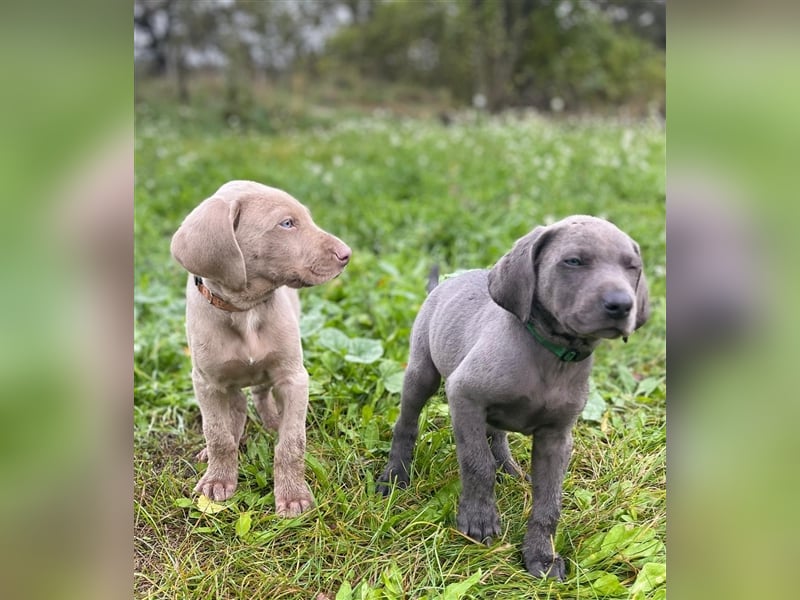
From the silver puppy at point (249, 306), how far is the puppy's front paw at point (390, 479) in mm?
351

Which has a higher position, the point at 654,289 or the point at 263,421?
the point at 654,289

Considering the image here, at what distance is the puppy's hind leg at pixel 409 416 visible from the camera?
357 cm

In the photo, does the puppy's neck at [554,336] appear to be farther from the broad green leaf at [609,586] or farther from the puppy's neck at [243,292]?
the puppy's neck at [243,292]

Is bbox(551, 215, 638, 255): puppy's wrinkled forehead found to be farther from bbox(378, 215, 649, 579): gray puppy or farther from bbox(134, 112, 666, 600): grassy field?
bbox(134, 112, 666, 600): grassy field

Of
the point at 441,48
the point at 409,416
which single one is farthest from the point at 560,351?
the point at 441,48

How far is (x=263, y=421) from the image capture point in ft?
13.6

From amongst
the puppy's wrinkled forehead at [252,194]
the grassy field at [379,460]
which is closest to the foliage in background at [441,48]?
the grassy field at [379,460]

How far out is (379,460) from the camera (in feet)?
12.5
